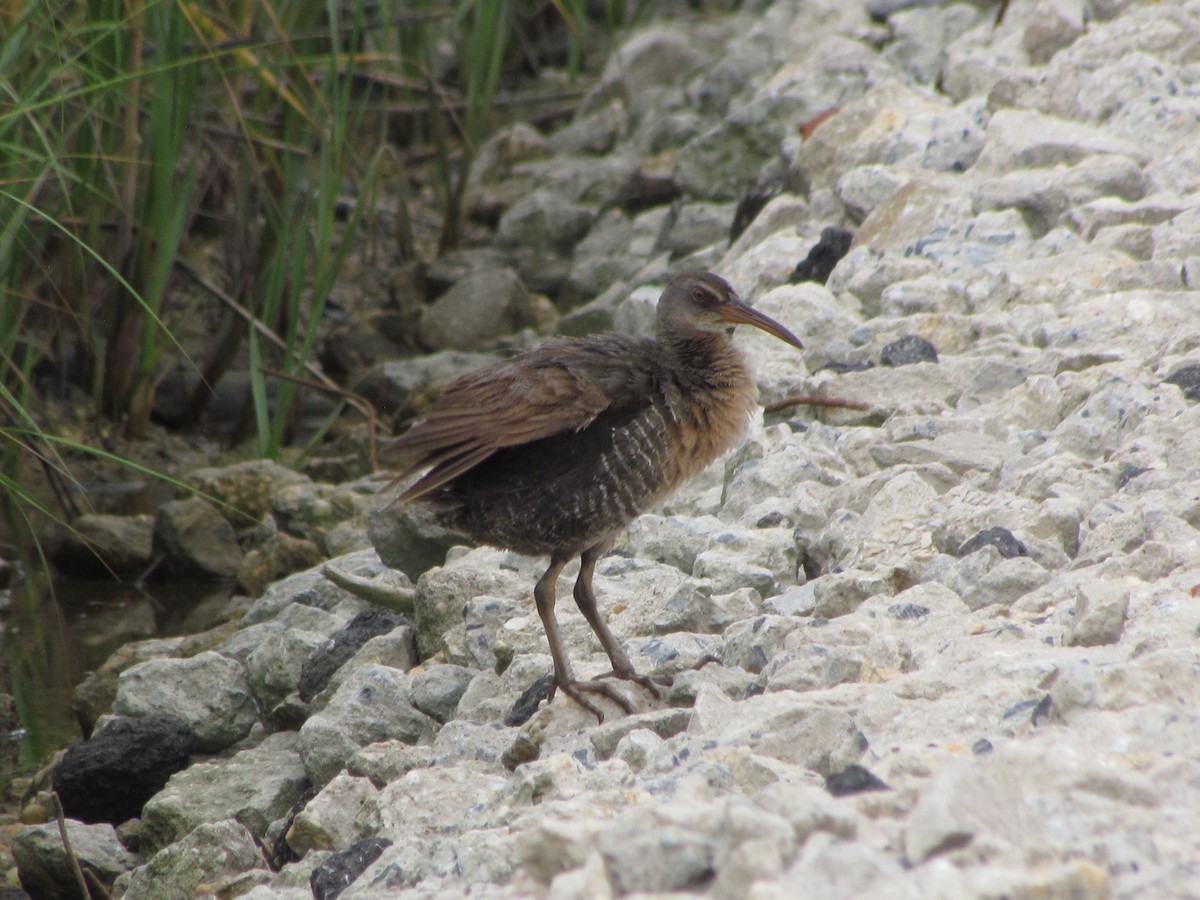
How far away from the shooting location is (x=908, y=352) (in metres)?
5.27

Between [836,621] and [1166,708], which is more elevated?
[1166,708]

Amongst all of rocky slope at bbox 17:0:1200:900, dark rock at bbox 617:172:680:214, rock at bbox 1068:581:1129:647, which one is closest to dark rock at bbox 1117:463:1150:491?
rocky slope at bbox 17:0:1200:900

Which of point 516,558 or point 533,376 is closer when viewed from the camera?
point 533,376

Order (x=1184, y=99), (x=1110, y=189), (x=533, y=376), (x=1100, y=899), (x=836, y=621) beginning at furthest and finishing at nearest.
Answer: (x=1184, y=99)
(x=1110, y=189)
(x=533, y=376)
(x=836, y=621)
(x=1100, y=899)

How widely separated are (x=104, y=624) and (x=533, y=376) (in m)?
2.99

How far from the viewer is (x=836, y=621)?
3.81m

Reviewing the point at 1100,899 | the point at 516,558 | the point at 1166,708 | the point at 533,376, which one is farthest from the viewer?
the point at 516,558

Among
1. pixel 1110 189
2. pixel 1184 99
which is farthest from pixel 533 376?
pixel 1184 99

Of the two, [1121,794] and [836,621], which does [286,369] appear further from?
[1121,794]

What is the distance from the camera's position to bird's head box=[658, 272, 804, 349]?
4.49m

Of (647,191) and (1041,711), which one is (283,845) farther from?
(647,191)

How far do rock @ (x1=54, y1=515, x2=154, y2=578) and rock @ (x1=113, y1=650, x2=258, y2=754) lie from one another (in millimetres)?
1752

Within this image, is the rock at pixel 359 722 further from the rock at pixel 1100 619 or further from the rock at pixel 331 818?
the rock at pixel 1100 619

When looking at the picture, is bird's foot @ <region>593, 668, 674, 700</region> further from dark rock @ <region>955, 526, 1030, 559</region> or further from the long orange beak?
the long orange beak
